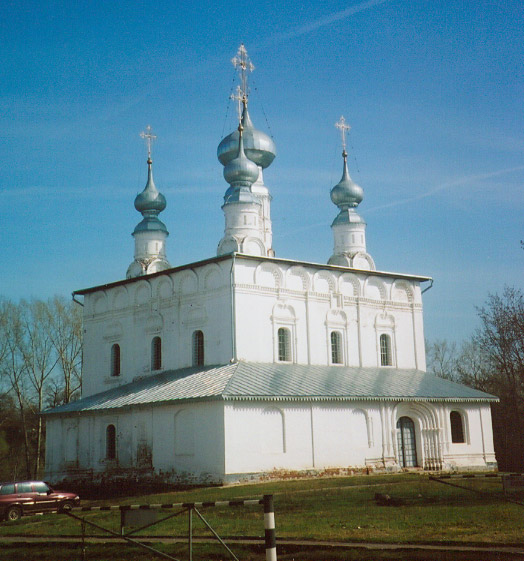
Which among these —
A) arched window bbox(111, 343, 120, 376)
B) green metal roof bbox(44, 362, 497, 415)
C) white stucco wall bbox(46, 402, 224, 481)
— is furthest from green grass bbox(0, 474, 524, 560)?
arched window bbox(111, 343, 120, 376)

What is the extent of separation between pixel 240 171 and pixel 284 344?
6869 mm

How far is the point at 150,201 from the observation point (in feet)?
107

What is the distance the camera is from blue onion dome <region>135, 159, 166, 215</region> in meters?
32.5

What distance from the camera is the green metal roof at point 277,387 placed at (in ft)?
73.8

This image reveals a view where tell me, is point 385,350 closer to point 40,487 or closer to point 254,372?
point 254,372

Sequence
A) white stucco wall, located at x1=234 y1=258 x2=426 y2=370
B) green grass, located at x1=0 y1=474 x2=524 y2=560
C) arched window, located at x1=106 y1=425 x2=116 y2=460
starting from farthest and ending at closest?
arched window, located at x1=106 y1=425 x2=116 y2=460, white stucco wall, located at x1=234 y1=258 x2=426 y2=370, green grass, located at x1=0 y1=474 x2=524 y2=560

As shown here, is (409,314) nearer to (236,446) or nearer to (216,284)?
(216,284)

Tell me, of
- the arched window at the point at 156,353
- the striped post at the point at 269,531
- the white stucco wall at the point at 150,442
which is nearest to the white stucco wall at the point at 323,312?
the white stucco wall at the point at 150,442

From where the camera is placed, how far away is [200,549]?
33.6 feet

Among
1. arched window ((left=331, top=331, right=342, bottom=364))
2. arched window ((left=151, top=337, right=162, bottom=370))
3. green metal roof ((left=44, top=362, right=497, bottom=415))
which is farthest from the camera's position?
arched window ((left=151, top=337, right=162, bottom=370))

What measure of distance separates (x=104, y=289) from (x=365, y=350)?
10.3m

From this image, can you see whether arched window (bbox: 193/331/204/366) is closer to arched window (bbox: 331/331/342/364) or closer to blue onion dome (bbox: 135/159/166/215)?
arched window (bbox: 331/331/342/364)

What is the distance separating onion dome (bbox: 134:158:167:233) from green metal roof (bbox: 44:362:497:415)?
7.57 meters

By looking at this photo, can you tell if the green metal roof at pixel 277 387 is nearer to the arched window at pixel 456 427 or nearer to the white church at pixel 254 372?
the white church at pixel 254 372
